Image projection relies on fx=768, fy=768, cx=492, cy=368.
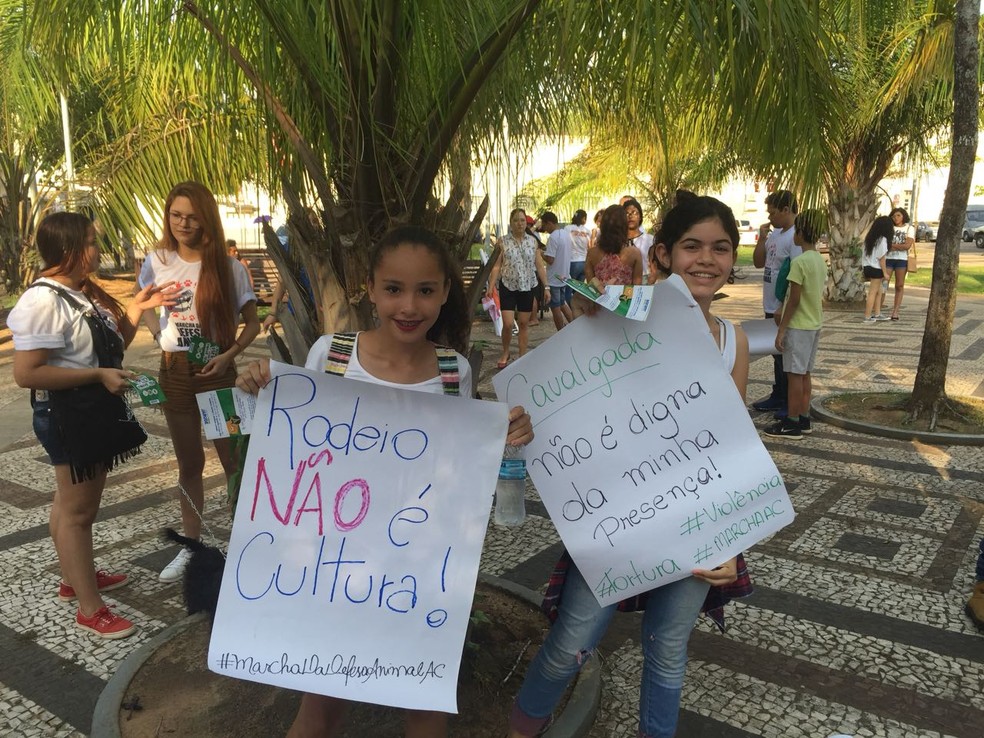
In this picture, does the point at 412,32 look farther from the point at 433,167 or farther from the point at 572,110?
the point at 572,110

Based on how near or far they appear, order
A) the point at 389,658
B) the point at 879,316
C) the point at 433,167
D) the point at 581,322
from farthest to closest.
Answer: the point at 879,316 → the point at 433,167 → the point at 581,322 → the point at 389,658

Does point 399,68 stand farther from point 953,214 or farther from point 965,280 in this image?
point 965,280

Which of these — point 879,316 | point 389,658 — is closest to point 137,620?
point 389,658

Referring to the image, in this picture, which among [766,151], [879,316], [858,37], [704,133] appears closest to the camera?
[766,151]

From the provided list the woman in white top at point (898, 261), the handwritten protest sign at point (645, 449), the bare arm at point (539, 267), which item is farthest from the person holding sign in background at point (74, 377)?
the woman in white top at point (898, 261)

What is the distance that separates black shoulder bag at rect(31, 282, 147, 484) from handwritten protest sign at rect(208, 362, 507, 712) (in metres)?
1.43

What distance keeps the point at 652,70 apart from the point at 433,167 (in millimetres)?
703

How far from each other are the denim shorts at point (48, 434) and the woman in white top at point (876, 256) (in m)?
11.7

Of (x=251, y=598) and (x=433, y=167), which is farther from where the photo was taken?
(x=433, y=167)

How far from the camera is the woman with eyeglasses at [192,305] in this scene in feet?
10.7

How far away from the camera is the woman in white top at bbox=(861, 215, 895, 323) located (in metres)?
11.7

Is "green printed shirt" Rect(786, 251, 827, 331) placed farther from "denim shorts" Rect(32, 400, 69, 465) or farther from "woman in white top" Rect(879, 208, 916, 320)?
"woman in white top" Rect(879, 208, 916, 320)

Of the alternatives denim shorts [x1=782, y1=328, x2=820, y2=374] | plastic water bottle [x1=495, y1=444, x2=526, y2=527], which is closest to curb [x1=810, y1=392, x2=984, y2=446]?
denim shorts [x1=782, y1=328, x2=820, y2=374]

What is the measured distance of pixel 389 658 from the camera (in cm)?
188
